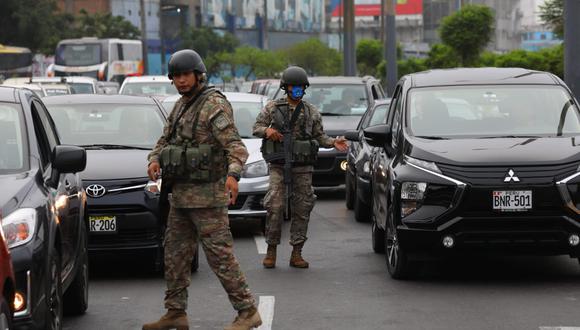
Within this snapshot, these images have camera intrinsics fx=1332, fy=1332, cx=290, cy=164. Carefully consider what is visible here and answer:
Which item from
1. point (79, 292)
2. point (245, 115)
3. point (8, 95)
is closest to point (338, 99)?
point (245, 115)

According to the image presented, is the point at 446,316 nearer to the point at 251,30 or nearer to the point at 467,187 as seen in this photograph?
the point at 467,187

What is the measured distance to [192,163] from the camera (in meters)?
8.24

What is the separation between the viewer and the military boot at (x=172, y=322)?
27.3 feet

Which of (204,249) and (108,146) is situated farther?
(108,146)

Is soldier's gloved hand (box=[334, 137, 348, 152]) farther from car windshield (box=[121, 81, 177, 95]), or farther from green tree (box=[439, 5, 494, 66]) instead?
green tree (box=[439, 5, 494, 66])

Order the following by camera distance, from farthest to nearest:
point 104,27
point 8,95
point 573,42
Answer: point 104,27 → point 573,42 → point 8,95

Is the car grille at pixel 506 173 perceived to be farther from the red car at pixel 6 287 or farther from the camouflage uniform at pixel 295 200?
the red car at pixel 6 287

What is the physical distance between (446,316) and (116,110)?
15.7 ft

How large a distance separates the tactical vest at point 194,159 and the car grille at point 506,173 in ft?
8.00

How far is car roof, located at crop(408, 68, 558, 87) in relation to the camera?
11.8 m

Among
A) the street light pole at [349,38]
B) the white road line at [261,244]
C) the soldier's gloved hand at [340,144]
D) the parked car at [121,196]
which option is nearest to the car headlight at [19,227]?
the parked car at [121,196]

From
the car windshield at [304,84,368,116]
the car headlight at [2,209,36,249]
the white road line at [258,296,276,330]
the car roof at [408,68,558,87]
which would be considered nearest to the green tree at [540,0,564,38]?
the car windshield at [304,84,368,116]

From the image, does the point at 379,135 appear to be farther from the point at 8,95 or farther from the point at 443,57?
the point at 443,57

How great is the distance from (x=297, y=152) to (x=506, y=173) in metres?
2.24
